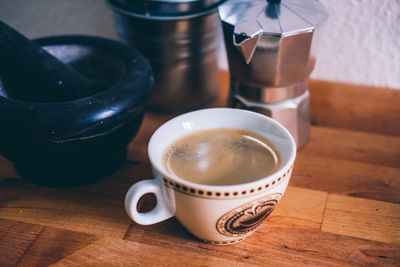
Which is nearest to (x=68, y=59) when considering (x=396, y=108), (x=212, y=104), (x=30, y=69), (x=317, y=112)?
(x=30, y=69)

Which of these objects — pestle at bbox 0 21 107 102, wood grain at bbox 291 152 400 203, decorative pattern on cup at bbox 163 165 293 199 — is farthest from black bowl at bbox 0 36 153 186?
wood grain at bbox 291 152 400 203

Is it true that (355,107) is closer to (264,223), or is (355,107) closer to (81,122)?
(264,223)

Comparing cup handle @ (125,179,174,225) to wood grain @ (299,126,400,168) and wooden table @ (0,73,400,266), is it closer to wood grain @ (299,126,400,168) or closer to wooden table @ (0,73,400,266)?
wooden table @ (0,73,400,266)

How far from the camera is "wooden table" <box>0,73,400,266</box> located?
0.46m

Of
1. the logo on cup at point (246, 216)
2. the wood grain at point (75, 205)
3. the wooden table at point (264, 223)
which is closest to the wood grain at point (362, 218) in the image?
the wooden table at point (264, 223)

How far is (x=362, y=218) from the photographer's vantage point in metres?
0.50

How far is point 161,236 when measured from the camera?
0.48 meters

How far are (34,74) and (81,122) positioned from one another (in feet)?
0.42

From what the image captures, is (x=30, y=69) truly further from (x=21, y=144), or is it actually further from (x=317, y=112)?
(x=317, y=112)

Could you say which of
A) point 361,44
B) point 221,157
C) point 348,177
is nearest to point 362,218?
point 348,177

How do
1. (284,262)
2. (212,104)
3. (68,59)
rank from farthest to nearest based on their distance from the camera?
(212,104), (68,59), (284,262)

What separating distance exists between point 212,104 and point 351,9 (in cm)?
27

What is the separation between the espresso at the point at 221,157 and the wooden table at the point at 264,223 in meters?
0.08

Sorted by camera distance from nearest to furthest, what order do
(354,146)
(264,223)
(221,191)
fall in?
(221,191) → (264,223) → (354,146)
